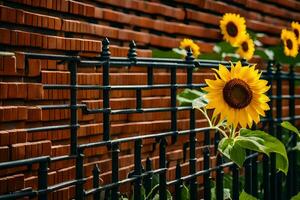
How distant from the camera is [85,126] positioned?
399 cm

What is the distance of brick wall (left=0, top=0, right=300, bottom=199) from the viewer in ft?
10.9

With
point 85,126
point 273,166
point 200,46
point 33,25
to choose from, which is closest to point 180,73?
point 200,46

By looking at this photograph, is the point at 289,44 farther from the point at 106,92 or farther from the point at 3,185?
the point at 3,185

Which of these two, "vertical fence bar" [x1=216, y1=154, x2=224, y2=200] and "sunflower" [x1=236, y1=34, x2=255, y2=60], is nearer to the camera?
"vertical fence bar" [x1=216, y1=154, x2=224, y2=200]

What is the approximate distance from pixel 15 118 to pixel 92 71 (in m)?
0.91

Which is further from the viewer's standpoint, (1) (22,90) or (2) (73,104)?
(1) (22,90)

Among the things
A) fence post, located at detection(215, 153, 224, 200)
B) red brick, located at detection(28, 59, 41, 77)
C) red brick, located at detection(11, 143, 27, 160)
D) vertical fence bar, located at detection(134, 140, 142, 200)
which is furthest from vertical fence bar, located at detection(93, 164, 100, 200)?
fence post, located at detection(215, 153, 224, 200)

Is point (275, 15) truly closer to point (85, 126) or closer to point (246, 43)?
point (246, 43)

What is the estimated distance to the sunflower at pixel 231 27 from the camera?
227 inches

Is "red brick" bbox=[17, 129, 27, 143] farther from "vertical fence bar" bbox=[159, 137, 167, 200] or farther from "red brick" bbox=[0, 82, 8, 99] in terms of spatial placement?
"vertical fence bar" bbox=[159, 137, 167, 200]

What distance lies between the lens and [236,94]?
3.60 meters

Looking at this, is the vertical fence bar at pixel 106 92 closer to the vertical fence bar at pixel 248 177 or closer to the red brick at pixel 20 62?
the red brick at pixel 20 62

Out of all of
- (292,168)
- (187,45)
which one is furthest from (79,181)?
(292,168)

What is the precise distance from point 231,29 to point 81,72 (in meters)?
2.07
